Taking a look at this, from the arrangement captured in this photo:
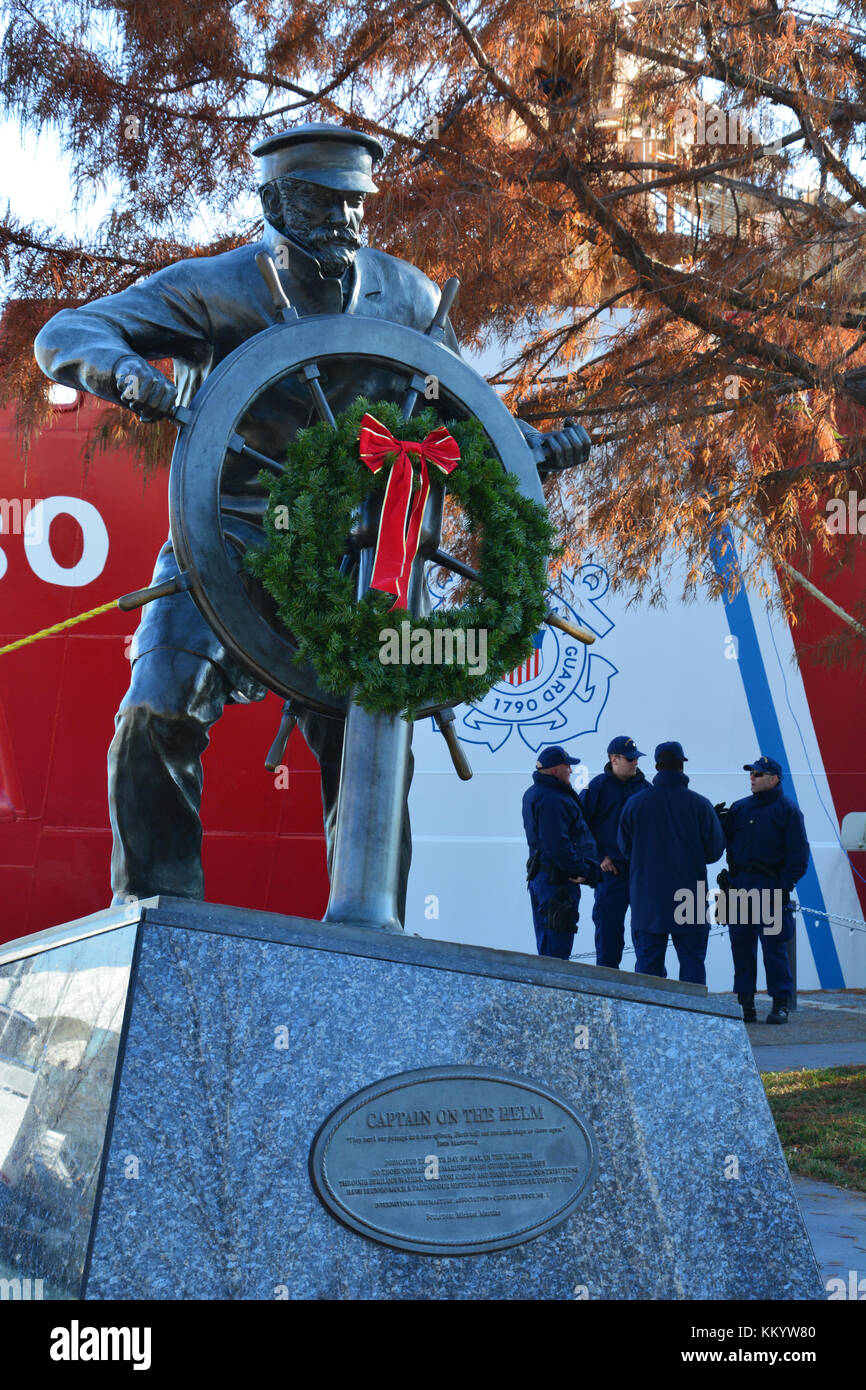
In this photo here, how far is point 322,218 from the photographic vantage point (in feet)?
10.4

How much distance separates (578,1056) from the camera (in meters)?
2.68

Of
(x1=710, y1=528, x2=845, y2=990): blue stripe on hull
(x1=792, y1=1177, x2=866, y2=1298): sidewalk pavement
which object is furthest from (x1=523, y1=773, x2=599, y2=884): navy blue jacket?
(x1=710, y1=528, x2=845, y2=990): blue stripe on hull

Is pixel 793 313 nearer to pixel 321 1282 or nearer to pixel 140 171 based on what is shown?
pixel 140 171

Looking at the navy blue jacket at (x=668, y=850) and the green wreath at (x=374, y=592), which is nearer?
the green wreath at (x=374, y=592)

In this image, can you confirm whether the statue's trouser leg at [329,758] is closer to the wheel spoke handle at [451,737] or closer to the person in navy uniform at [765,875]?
the wheel spoke handle at [451,737]

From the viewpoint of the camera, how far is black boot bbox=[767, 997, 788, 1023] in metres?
7.95

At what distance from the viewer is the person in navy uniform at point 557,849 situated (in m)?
7.22

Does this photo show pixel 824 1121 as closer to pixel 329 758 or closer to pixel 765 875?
pixel 765 875

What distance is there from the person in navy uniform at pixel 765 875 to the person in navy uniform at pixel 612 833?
24.6 inches

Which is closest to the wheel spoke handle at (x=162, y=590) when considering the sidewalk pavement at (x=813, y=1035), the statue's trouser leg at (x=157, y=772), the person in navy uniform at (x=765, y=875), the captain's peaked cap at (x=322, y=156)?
the statue's trouser leg at (x=157, y=772)

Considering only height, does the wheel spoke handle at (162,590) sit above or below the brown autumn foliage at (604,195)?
below

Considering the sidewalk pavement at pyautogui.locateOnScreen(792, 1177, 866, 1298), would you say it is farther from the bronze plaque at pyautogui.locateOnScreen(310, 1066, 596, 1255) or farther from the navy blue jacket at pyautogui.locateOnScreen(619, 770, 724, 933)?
the navy blue jacket at pyautogui.locateOnScreen(619, 770, 724, 933)

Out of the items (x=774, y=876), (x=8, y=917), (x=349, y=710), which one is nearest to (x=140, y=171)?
(x=349, y=710)

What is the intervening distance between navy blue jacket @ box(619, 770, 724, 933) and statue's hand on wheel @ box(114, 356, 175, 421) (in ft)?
15.6
